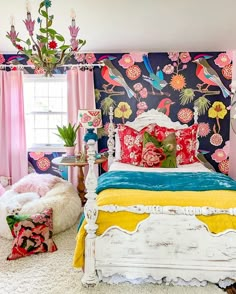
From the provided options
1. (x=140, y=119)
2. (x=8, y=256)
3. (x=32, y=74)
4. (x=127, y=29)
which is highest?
(x=127, y=29)

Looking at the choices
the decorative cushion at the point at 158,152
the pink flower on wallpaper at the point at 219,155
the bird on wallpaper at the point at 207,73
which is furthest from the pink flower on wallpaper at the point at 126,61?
the pink flower on wallpaper at the point at 219,155

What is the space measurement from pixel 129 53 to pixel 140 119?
3.24ft

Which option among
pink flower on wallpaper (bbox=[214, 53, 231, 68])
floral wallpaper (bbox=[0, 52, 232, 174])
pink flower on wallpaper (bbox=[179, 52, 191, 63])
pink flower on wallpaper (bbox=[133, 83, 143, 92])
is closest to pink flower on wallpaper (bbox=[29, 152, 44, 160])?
floral wallpaper (bbox=[0, 52, 232, 174])

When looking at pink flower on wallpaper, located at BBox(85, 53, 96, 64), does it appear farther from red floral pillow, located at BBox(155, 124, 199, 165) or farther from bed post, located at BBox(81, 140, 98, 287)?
bed post, located at BBox(81, 140, 98, 287)

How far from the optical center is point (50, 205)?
10.7 ft

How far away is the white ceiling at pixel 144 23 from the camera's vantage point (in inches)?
114

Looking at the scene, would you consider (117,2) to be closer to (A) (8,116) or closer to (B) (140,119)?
(B) (140,119)

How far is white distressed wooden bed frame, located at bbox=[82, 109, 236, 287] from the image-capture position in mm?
2254

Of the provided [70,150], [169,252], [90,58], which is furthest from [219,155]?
[169,252]

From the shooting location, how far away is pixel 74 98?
14.9 ft

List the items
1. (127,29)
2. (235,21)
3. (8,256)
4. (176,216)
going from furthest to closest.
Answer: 1. (127,29)
2. (235,21)
3. (8,256)
4. (176,216)

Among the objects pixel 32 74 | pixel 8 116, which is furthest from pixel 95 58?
pixel 8 116

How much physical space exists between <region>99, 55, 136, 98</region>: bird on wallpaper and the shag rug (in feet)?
8.54

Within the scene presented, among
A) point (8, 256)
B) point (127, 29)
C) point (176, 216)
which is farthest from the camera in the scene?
point (127, 29)
